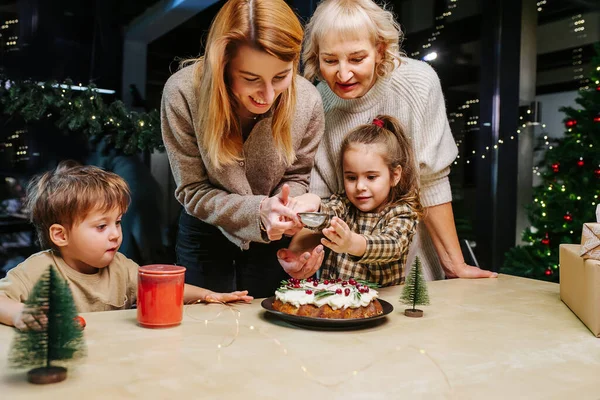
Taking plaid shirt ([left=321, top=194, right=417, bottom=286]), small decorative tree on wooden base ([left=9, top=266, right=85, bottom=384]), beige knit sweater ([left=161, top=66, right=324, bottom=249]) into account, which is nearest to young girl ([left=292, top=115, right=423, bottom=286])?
plaid shirt ([left=321, top=194, right=417, bottom=286])

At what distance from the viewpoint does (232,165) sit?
165 cm

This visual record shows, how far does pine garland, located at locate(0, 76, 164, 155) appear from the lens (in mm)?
3225

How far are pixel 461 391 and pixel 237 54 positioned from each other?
1.04 meters

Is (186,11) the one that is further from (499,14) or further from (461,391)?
(461,391)

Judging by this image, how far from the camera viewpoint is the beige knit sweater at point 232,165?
5.29 feet

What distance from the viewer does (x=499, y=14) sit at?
4.86 metres

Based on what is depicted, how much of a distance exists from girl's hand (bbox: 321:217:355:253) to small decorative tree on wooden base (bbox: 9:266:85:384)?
73 centimetres

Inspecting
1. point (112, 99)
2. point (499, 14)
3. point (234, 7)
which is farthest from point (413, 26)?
point (234, 7)

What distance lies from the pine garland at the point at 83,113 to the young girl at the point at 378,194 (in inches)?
77.3

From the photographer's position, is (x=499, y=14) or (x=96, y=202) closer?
(x=96, y=202)

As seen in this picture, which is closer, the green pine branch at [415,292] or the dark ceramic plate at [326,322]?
the dark ceramic plate at [326,322]

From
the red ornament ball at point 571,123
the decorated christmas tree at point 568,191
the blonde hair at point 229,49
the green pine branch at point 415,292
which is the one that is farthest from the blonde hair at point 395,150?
the red ornament ball at point 571,123

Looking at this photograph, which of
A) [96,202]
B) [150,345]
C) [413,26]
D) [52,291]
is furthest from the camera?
[413,26]

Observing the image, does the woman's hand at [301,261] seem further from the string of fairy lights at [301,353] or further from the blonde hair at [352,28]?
the blonde hair at [352,28]
